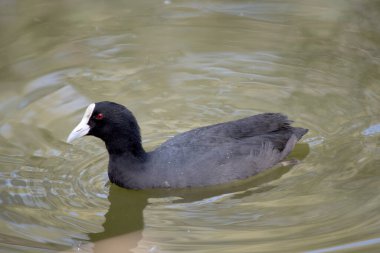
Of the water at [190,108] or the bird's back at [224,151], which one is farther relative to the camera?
the bird's back at [224,151]

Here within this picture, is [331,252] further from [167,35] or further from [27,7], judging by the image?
[27,7]

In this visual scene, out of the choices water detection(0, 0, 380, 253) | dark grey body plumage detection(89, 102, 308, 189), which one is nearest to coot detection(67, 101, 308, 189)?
dark grey body plumage detection(89, 102, 308, 189)

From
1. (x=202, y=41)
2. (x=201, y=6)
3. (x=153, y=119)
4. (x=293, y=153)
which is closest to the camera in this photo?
(x=293, y=153)

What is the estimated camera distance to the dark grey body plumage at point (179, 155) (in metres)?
6.68

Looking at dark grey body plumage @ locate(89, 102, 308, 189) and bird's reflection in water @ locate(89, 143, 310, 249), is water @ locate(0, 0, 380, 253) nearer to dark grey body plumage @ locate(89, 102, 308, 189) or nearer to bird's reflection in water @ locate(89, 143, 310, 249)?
bird's reflection in water @ locate(89, 143, 310, 249)

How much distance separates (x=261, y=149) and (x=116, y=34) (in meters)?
3.72

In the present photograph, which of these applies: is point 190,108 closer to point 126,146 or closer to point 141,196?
point 126,146

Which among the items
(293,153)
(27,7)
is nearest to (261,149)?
(293,153)

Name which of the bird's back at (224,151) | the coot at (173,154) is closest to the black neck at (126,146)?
the coot at (173,154)

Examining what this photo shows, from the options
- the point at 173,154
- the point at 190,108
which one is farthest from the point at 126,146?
the point at 190,108

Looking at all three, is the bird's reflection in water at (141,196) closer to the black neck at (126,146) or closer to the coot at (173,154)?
the coot at (173,154)

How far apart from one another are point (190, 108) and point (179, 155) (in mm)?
1447

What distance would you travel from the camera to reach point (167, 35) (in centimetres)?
992

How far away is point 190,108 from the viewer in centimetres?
812
